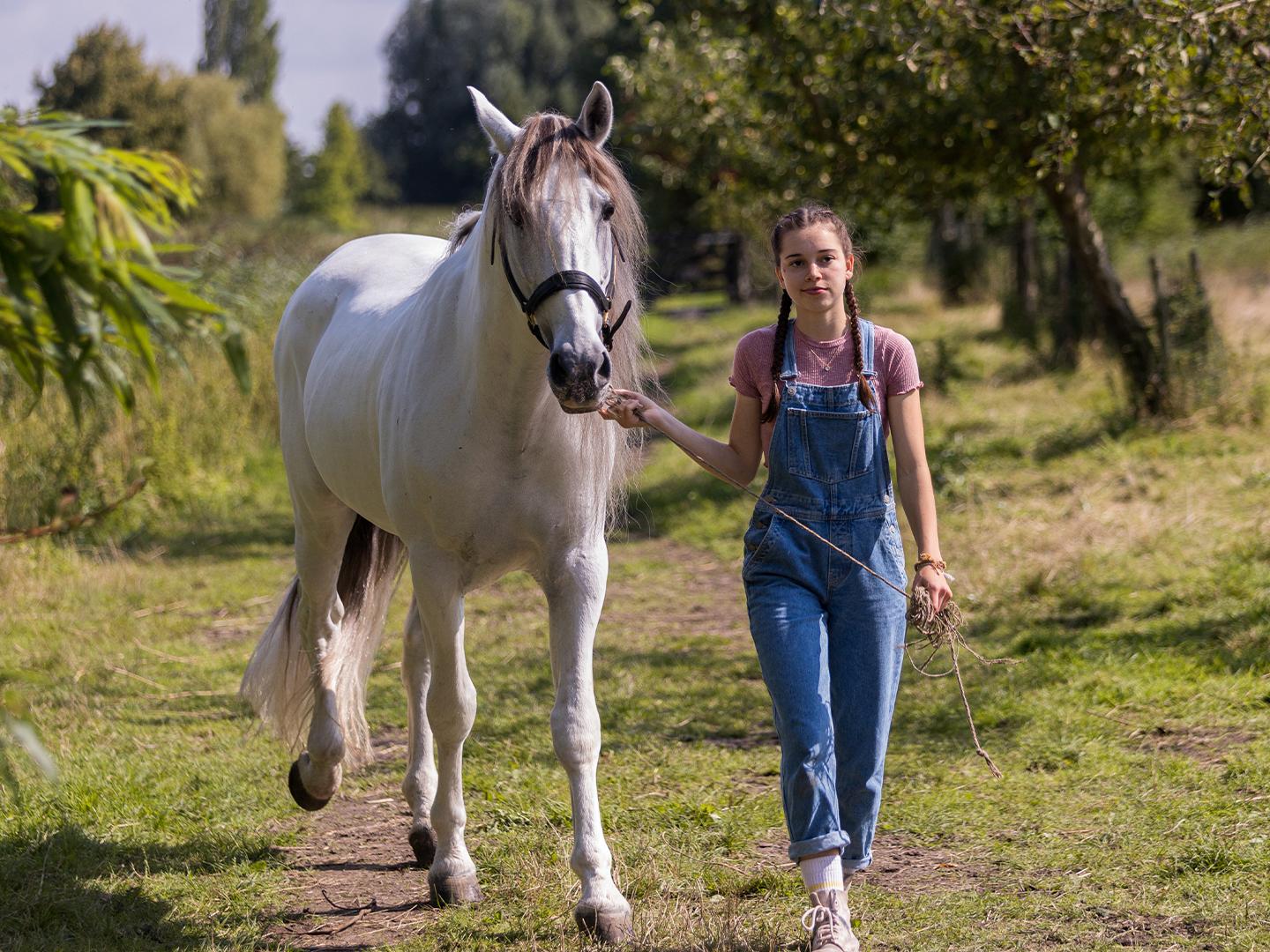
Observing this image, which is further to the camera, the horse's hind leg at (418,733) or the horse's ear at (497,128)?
Result: the horse's hind leg at (418,733)

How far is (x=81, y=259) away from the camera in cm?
195

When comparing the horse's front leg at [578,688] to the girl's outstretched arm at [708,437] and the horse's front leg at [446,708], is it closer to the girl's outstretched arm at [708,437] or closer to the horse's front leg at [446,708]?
the horse's front leg at [446,708]

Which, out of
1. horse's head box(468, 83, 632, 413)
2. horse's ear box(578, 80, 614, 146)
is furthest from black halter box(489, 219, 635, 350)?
horse's ear box(578, 80, 614, 146)

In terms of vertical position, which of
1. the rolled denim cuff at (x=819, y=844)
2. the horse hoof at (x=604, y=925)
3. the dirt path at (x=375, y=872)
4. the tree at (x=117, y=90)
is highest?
the tree at (x=117, y=90)

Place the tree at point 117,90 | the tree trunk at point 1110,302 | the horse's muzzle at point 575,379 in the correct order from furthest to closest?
1. the tree at point 117,90
2. the tree trunk at point 1110,302
3. the horse's muzzle at point 575,379

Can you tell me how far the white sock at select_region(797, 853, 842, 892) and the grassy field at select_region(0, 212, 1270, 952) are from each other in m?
0.26

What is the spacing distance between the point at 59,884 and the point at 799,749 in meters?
2.37

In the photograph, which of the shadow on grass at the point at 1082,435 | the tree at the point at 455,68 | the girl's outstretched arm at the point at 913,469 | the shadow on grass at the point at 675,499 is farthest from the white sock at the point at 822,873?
the tree at the point at 455,68

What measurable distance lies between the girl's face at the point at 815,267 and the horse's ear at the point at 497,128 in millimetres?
766

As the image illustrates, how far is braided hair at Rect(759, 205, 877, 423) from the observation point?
3.24 meters

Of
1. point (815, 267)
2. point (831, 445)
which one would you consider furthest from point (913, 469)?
point (815, 267)

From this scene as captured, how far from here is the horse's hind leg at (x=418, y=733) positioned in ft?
13.7

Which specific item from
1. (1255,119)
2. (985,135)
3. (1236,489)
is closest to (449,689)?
(1255,119)

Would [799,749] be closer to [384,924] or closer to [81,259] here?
[384,924]
